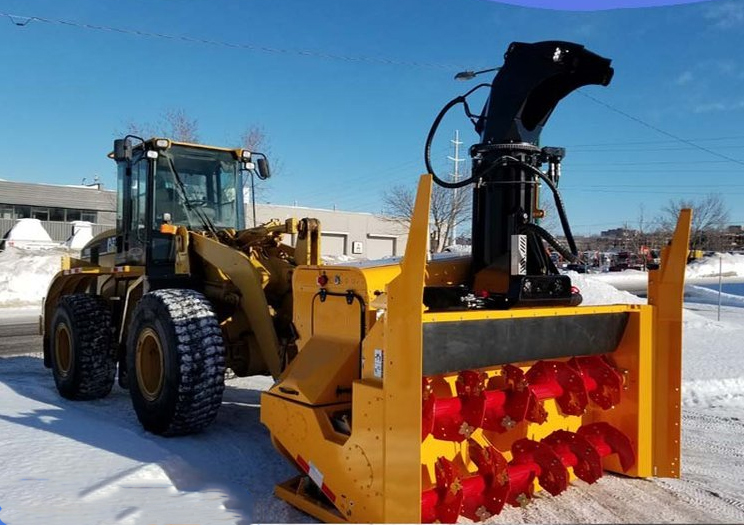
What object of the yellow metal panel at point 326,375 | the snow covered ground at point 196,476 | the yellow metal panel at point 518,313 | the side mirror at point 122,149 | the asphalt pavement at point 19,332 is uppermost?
the side mirror at point 122,149

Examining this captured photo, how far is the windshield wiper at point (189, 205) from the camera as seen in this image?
259 inches

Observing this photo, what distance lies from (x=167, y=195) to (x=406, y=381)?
424 cm

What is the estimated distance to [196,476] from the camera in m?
4.27

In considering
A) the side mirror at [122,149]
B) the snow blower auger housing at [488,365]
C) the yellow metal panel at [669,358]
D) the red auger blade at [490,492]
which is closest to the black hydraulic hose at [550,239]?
the snow blower auger housing at [488,365]

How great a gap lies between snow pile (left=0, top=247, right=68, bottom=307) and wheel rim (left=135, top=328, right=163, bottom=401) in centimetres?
1626

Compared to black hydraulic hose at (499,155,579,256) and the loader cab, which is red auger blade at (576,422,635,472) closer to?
black hydraulic hose at (499,155,579,256)

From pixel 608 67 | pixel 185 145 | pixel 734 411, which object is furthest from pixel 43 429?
pixel 734 411

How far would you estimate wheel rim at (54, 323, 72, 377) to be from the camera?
22.9 feet

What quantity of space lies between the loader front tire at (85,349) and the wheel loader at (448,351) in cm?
76

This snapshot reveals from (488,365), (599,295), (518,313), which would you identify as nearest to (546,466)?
(488,365)

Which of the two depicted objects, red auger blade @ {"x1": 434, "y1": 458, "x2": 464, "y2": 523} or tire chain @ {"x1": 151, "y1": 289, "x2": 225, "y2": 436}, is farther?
tire chain @ {"x1": 151, "y1": 289, "x2": 225, "y2": 436}

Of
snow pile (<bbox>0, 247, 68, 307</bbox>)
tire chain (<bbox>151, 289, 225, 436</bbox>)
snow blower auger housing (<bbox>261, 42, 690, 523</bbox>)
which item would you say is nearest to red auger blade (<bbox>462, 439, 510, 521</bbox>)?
snow blower auger housing (<bbox>261, 42, 690, 523</bbox>)

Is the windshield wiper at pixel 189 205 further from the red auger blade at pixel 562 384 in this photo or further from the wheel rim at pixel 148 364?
the red auger blade at pixel 562 384

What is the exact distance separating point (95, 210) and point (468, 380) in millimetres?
41954
